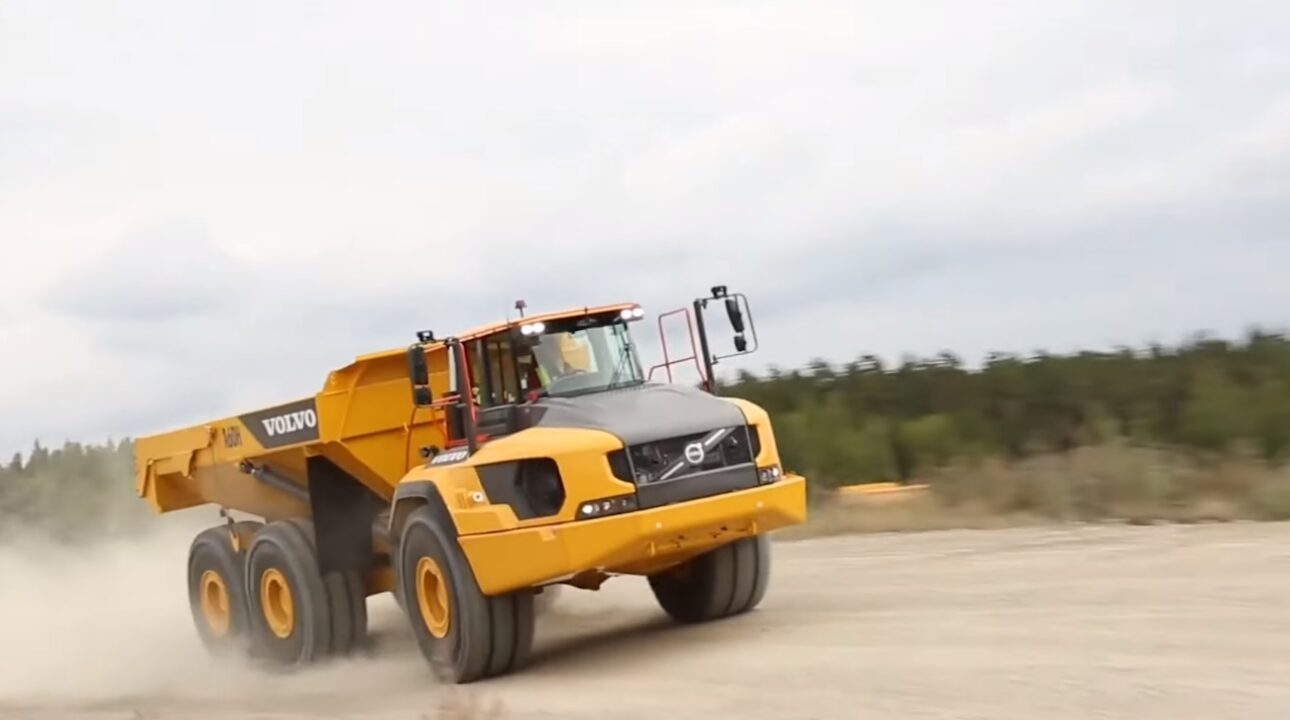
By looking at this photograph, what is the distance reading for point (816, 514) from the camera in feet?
67.5

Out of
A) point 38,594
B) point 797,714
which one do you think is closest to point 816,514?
point 38,594

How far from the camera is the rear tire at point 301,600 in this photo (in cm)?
1244

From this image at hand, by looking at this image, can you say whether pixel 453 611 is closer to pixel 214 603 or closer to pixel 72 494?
pixel 214 603

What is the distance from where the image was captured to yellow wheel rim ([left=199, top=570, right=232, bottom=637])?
548 inches

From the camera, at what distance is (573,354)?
36.9ft

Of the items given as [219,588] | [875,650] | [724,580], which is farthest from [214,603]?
[875,650]

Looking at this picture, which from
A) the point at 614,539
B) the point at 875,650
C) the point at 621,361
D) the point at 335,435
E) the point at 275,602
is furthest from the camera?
the point at 275,602

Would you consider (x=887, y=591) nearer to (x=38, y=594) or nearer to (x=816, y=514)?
(x=816, y=514)

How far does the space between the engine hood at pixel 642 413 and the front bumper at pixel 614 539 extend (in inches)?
19.0

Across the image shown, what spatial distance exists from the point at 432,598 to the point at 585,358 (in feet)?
6.39

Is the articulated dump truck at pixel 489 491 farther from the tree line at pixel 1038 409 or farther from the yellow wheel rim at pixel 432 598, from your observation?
the tree line at pixel 1038 409

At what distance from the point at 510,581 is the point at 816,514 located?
10.9m

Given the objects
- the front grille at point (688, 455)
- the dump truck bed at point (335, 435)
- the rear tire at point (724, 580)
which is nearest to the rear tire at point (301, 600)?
the dump truck bed at point (335, 435)

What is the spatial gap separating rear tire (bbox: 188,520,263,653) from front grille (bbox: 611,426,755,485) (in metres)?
4.74
